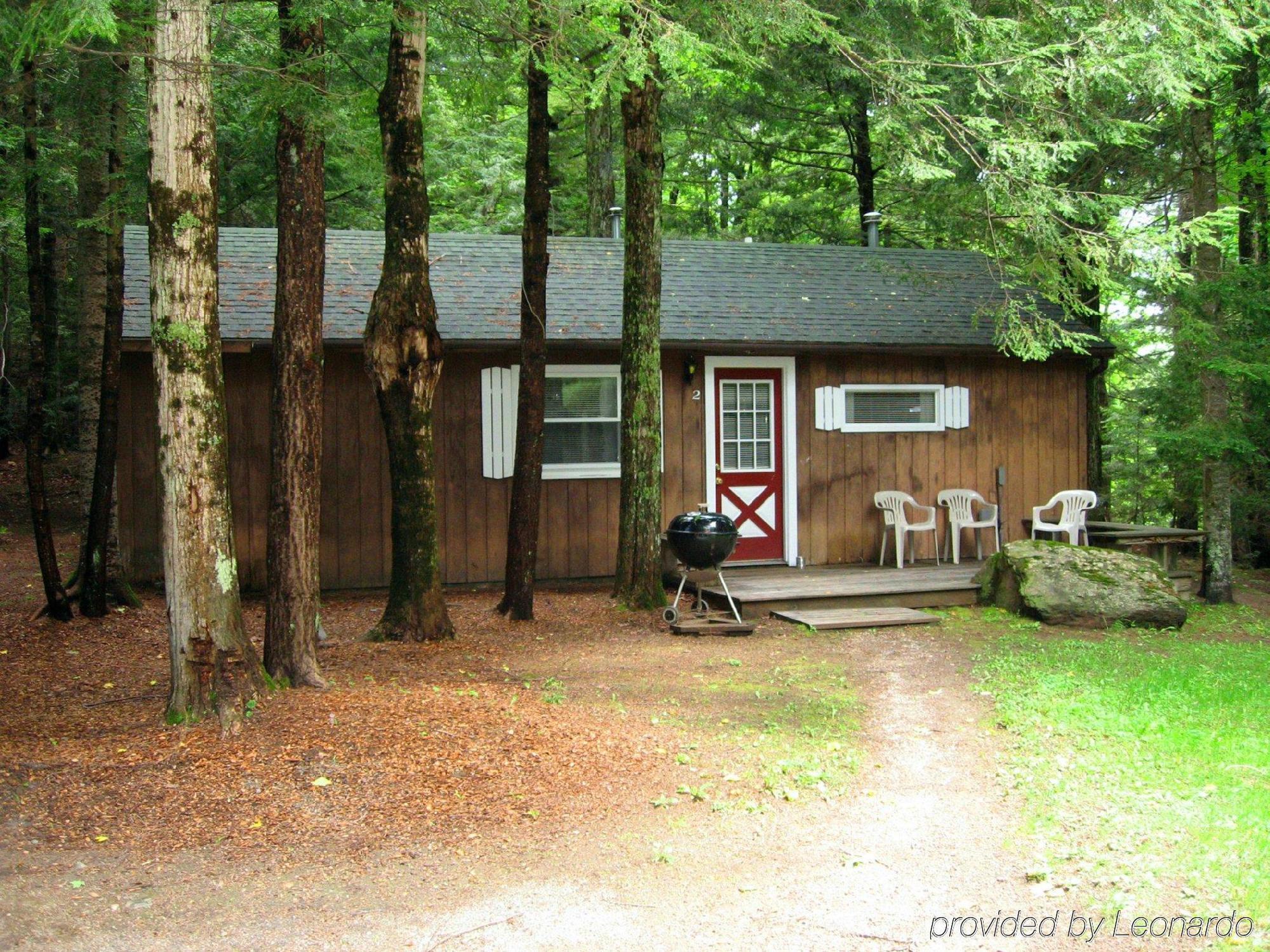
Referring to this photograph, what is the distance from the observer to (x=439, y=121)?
59.8ft

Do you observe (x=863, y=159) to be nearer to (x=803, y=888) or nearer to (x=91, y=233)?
(x=91, y=233)

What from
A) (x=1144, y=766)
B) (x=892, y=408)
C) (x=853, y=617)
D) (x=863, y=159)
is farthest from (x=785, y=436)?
(x=863, y=159)

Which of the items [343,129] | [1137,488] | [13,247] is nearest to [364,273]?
[343,129]

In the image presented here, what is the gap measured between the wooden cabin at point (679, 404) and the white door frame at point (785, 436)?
21 mm

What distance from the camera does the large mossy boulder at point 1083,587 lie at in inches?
376

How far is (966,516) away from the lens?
12312 millimetres

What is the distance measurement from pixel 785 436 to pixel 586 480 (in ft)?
7.48

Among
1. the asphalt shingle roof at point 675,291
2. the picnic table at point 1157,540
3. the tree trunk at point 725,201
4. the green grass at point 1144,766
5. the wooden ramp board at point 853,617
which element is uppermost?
the tree trunk at point 725,201

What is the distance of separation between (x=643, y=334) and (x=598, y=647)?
2.82 meters

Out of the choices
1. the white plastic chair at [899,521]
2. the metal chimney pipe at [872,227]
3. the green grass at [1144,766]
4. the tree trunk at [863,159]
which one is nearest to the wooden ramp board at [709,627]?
the green grass at [1144,766]

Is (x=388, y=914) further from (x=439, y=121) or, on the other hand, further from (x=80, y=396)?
(x=439, y=121)

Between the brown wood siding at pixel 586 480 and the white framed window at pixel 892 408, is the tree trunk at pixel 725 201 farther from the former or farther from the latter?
the brown wood siding at pixel 586 480

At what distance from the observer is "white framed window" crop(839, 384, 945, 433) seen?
12.2 m

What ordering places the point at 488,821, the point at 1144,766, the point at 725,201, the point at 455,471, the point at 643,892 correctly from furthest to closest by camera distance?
the point at 725,201, the point at 455,471, the point at 1144,766, the point at 488,821, the point at 643,892
